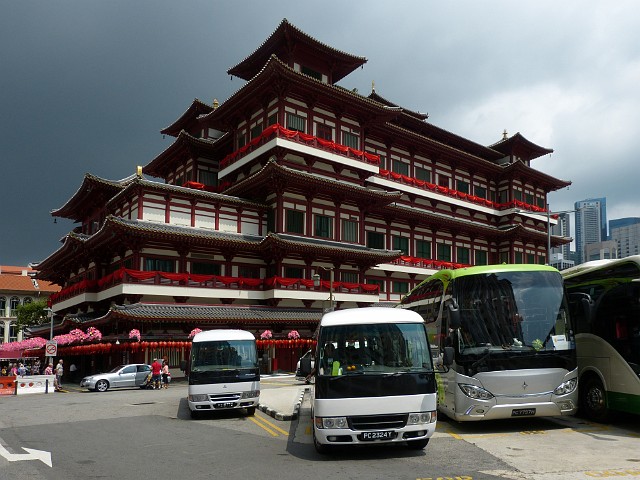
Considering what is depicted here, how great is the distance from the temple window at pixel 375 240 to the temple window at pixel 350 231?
3.32 m

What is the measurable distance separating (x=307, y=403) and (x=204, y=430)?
5588 mm

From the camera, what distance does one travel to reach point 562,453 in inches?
391

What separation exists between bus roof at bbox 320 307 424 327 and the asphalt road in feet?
7.85

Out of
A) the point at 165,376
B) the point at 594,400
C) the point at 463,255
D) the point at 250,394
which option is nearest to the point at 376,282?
the point at 463,255

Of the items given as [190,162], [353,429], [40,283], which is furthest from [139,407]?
[40,283]

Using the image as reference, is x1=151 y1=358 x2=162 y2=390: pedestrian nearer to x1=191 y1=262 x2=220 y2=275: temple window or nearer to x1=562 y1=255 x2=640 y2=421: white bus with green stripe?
x1=191 y1=262 x2=220 y2=275: temple window

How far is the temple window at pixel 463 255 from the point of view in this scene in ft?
168

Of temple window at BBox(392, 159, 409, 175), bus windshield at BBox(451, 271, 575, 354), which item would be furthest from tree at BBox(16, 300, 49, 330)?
bus windshield at BBox(451, 271, 575, 354)

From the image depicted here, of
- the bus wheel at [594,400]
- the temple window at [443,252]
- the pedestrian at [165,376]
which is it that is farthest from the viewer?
the temple window at [443,252]

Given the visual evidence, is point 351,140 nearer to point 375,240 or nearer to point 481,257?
point 375,240

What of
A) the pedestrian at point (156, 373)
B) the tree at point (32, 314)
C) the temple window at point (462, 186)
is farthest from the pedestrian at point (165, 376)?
the tree at point (32, 314)

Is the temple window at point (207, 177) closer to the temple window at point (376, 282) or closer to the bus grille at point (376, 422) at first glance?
the temple window at point (376, 282)

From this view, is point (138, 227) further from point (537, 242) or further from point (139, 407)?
point (537, 242)

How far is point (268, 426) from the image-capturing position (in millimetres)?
14461
